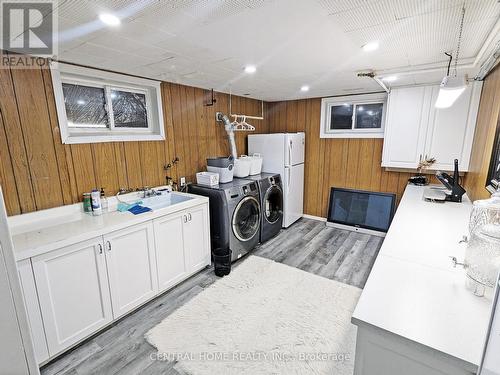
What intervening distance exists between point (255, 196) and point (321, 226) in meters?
1.60

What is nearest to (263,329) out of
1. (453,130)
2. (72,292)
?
(72,292)

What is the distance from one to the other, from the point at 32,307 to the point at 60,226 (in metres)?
0.59

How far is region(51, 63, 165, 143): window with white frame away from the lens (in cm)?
211

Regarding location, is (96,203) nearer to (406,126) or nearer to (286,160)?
(286,160)

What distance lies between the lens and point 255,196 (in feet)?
10.7

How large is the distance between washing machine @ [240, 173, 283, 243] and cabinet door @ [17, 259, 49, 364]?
7.88 feet

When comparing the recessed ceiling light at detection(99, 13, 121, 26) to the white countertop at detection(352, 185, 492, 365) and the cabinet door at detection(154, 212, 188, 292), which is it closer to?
the cabinet door at detection(154, 212, 188, 292)

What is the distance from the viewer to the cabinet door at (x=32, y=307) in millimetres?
1511

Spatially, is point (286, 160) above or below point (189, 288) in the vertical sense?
above

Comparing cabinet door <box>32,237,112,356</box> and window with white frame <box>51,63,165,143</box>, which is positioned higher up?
window with white frame <box>51,63,165,143</box>

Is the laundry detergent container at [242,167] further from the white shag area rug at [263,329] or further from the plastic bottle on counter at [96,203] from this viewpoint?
the plastic bottle on counter at [96,203]

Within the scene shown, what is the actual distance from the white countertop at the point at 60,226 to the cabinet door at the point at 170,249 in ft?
0.40

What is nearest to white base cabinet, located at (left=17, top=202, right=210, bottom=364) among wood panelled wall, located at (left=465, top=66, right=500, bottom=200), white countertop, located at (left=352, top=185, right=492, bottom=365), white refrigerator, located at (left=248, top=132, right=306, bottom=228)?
white refrigerator, located at (left=248, top=132, right=306, bottom=228)

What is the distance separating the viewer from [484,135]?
2.33 m
